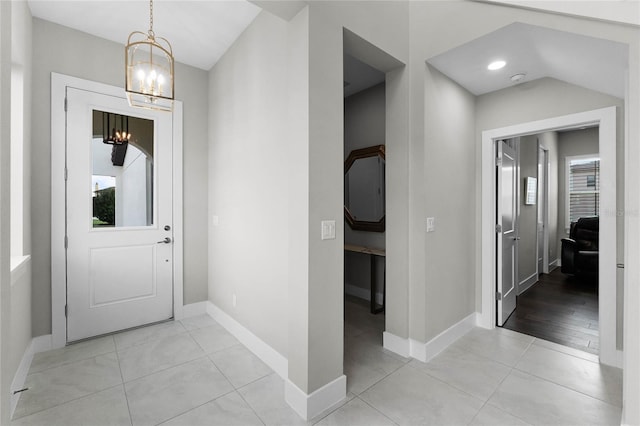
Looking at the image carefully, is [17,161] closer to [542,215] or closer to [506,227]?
[506,227]

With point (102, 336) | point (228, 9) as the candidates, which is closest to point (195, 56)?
point (228, 9)

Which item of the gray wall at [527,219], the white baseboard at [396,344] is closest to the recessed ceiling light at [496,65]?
the gray wall at [527,219]

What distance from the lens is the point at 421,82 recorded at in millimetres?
2432

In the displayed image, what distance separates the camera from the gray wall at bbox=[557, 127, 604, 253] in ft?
17.6

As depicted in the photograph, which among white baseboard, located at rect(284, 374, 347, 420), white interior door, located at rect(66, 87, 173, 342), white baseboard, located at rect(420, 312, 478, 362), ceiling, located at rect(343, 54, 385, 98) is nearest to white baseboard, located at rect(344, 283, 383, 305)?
white baseboard, located at rect(420, 312, 478, 362)

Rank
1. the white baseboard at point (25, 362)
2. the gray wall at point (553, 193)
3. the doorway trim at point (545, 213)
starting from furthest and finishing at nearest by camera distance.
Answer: the gray wall at point (553, 193), the doorway trim at point (545, 213), the white baseboard at point (25, 362)

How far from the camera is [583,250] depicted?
4.75 m

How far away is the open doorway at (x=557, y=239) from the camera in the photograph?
317 cm

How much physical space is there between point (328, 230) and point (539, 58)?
85.9 inches

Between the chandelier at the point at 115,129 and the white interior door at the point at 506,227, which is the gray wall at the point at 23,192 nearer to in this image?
the chandelier at the point at 115,129

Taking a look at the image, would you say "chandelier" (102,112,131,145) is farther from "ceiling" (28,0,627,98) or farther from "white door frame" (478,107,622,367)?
"white door frame" (478,107,622,367)

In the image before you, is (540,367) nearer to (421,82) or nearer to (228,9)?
(421,82)

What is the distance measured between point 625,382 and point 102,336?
3.92 metres

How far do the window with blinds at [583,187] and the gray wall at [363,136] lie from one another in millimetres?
4619
